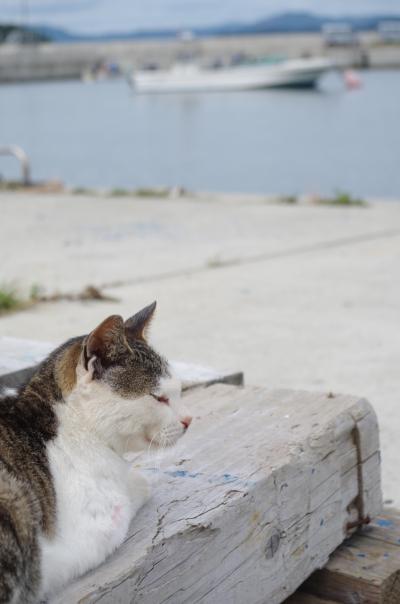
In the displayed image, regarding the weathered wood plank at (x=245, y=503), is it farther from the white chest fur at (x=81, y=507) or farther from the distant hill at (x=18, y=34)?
the distant hill at (x=18, y=34)

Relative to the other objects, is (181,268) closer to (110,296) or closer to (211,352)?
(110,296)

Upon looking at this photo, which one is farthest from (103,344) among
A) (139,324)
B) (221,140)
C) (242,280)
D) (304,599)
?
(221,140)

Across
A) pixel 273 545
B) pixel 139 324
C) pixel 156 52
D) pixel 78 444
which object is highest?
pixel 139 324

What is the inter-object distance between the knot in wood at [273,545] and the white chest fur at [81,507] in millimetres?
428

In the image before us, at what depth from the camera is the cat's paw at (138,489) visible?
2.11 m

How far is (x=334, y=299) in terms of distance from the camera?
623 cm

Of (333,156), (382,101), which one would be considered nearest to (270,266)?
(333,156)

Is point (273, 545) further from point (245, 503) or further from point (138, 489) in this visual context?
point (138, 489)

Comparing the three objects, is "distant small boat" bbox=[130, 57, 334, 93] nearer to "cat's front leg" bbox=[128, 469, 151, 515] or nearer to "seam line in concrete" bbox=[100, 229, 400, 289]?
"seam line in concrete" bbox=[100, 229, 400, 289]

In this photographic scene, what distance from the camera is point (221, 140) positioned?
31516mm

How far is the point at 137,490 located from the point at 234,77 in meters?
60.9

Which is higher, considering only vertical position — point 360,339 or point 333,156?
point 360,339

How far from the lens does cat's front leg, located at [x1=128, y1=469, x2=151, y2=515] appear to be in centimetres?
211

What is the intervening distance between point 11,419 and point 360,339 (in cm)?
362
